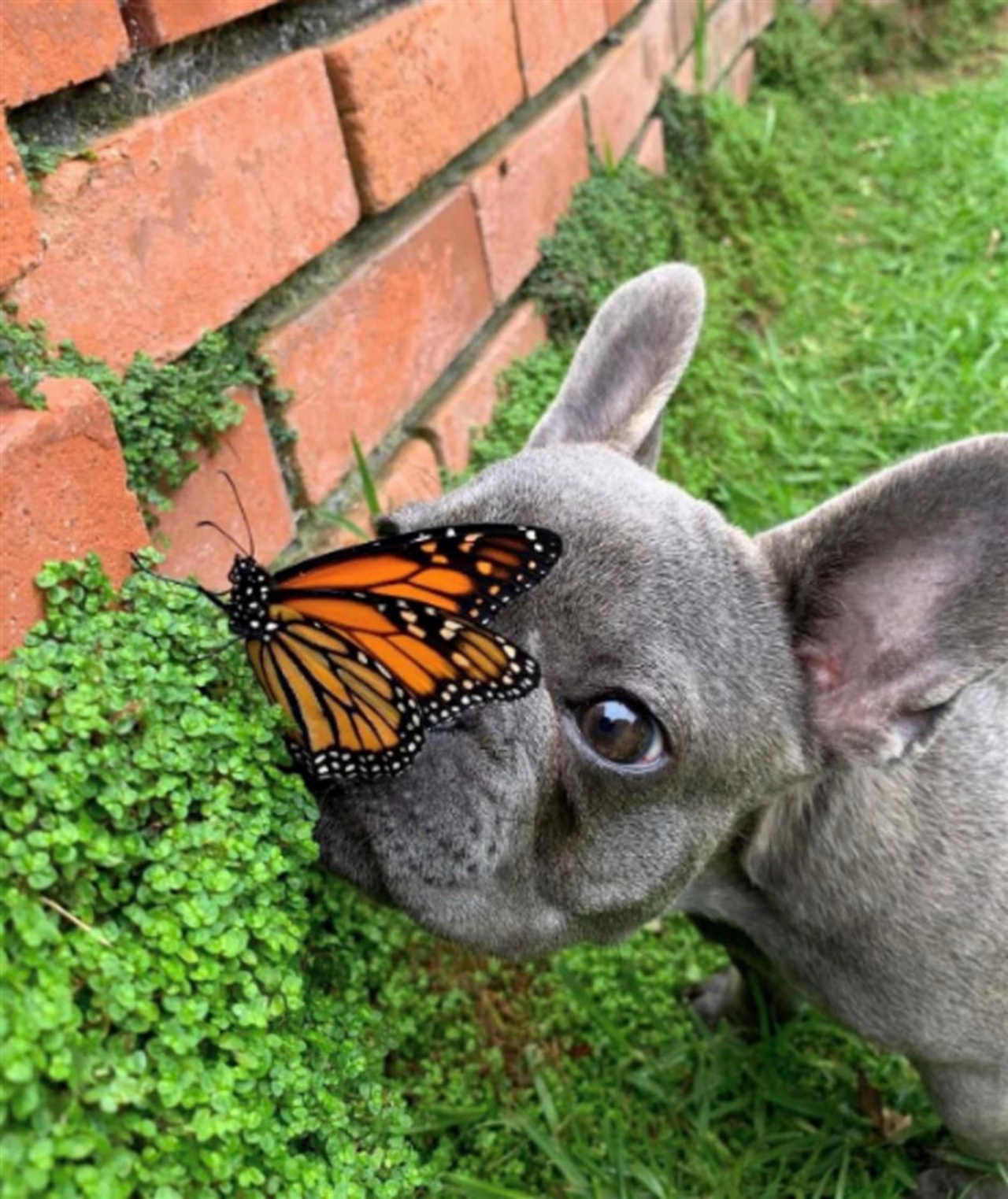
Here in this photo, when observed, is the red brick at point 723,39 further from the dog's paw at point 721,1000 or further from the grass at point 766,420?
the dog's paw at point 721,1000

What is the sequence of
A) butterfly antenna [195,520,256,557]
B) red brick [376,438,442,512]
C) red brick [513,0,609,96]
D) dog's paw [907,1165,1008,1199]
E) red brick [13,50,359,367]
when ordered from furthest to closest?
red brick [513,0,609,96]
red brick [376,438,442,512]
dog's paw [907,1165,1008,1199]
butterfly antenna [195,520,256,557]
red brick [13,50,359,367]

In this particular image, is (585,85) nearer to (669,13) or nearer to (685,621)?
(669,13)

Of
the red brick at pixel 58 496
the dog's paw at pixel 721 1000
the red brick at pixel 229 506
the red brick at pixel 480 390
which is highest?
the red brick at pixel 58 496

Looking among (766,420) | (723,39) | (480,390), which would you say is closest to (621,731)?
(480,390)

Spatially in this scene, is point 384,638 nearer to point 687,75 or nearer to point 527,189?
point 527,189

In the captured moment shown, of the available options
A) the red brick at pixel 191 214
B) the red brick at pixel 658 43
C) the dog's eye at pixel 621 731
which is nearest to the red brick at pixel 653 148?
the red brick at pixel 658 43

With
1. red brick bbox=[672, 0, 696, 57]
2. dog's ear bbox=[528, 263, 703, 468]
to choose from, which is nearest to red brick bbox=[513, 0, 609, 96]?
red brick bbox=[672, 0, 696, 57]

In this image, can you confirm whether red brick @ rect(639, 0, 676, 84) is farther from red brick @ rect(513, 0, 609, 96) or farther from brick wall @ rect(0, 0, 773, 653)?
brick wall @ rect(0, 0, 773, 653)
